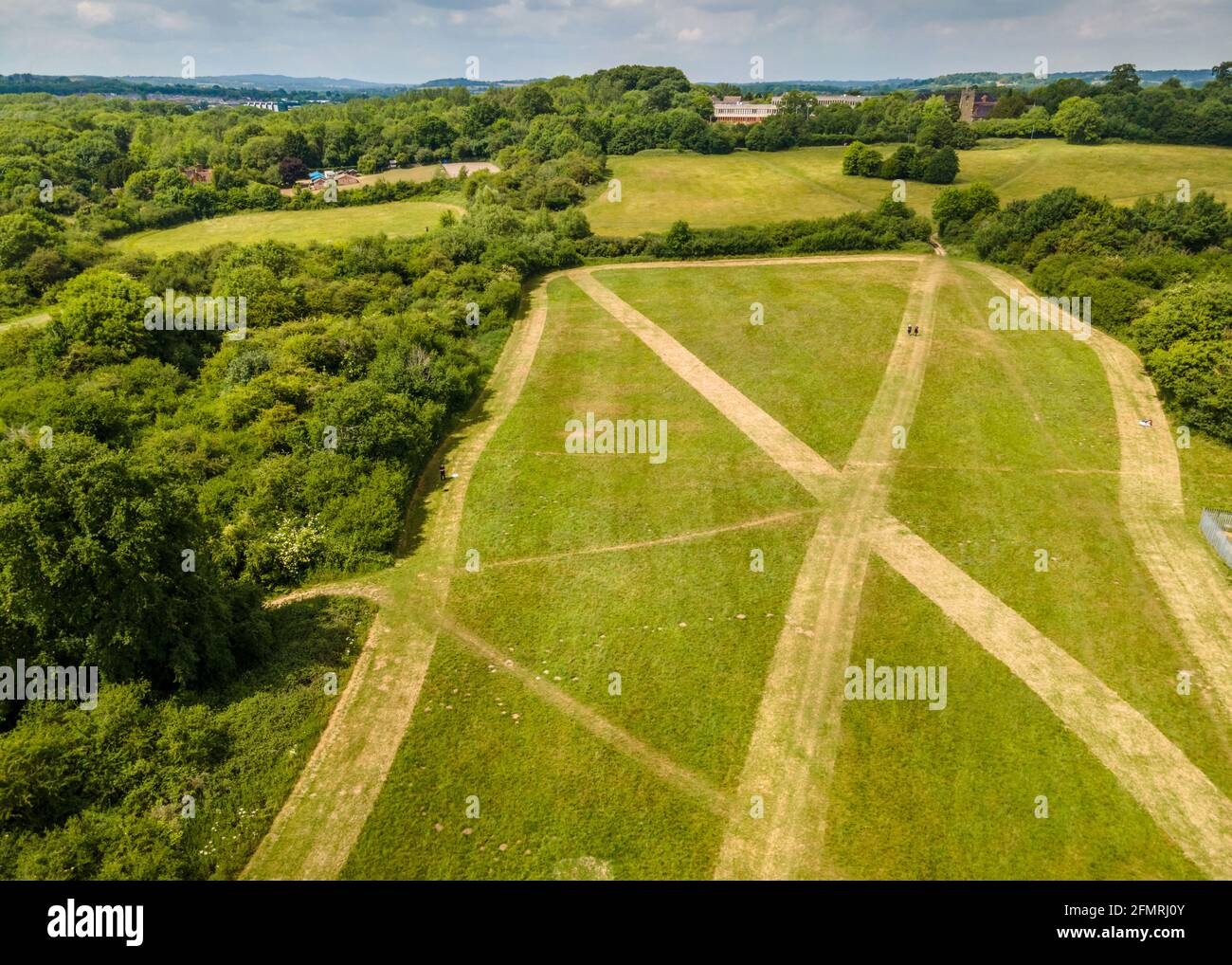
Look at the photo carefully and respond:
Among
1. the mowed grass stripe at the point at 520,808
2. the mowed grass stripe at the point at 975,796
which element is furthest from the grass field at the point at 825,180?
the mowed grass stripe at the point at 520,808

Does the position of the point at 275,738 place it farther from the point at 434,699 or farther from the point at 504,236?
the point at 504,236

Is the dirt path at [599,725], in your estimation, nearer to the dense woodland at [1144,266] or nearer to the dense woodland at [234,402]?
the dense woodland at [234,402]

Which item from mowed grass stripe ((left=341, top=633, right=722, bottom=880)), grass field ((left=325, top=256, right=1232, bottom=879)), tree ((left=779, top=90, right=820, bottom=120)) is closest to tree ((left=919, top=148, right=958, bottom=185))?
tree ((left=779, top=90, right=820, bottom=120))

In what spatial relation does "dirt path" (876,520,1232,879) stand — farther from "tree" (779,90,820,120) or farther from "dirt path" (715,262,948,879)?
"tree" (779,90,820,120)

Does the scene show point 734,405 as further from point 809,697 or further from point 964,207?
point 964,207

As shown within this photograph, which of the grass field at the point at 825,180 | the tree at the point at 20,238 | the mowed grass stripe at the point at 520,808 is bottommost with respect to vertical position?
the mowed grass stripe at the point at 520,808
